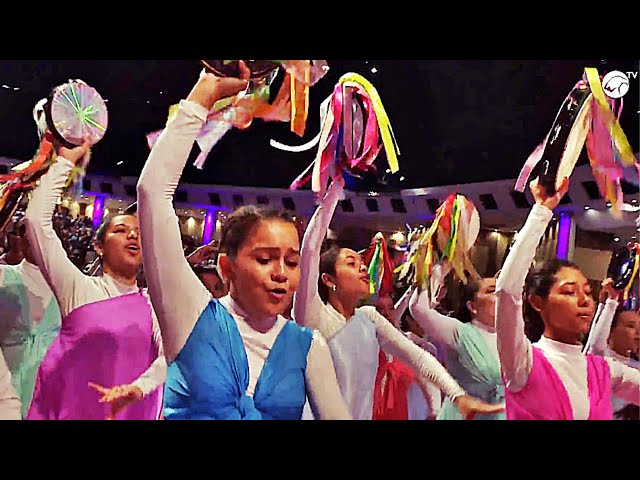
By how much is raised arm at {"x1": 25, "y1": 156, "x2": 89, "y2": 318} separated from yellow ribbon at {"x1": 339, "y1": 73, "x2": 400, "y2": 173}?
3.81 ft

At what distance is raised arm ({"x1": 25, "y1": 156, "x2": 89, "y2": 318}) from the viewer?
2.93m

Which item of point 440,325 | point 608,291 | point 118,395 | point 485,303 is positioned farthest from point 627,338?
point 118,395

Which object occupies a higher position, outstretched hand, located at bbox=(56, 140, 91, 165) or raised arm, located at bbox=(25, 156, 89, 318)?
outstretched hand, located at bbox=(56, 140, 91, 165)

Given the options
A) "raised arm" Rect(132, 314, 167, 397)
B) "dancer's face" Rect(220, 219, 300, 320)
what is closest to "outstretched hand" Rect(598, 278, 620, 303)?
"dancer's face" Rect(220, 219, 300, 320)

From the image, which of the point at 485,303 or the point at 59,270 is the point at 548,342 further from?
the point at 59,270

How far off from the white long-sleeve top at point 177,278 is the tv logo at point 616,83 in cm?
149

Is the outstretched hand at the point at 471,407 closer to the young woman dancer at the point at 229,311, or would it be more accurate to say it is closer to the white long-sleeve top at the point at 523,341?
the white long-sleeve top at the point at 523,341

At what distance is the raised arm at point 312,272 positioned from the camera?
9.75ft

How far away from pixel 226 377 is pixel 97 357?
49 centimetres

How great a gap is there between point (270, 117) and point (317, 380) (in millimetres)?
993

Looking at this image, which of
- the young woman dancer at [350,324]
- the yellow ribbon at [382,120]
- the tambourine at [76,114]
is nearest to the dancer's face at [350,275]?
the young woman dancer at [350,324]

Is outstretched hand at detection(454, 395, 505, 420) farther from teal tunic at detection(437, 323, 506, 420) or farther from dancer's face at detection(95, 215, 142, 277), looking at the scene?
dancer's face at detection(95, 215, 142, 277)

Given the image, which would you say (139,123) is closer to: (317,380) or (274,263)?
(274,263)
